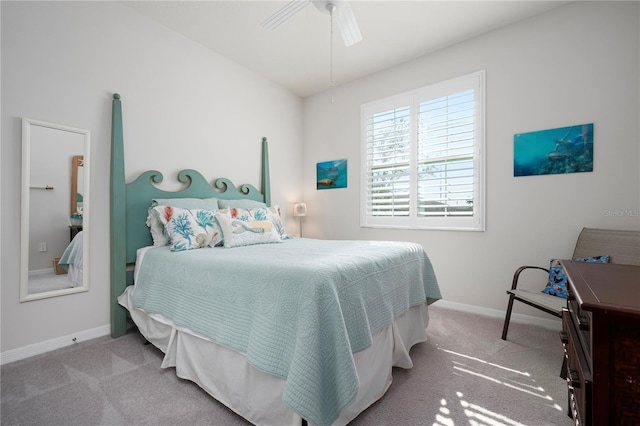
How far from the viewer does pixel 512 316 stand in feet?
9.29

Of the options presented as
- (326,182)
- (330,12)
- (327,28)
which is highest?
(327,28)

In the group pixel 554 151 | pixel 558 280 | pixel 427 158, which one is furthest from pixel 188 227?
pixel 554 151

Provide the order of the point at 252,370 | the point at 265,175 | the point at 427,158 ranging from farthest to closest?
1. the point at 265,175
2. the point at 427,158
3. the point at 252,370

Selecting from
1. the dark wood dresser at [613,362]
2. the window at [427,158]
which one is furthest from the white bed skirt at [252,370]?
the window at [427,158]

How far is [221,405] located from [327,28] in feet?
10.4

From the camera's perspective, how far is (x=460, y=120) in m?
3.10

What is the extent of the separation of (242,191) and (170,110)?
1146 mm

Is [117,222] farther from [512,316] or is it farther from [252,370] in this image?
[512,316]

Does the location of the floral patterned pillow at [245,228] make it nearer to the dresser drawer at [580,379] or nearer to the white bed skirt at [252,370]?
the white bed skirt at [252,370]

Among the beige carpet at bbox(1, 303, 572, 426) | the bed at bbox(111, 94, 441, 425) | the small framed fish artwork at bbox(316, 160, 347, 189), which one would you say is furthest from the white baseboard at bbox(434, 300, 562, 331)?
the small framed fish artwork at bbox(316, 160, 347, 189)

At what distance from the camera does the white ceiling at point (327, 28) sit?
258cm

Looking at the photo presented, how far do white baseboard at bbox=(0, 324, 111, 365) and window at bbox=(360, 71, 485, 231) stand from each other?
9.60 feet

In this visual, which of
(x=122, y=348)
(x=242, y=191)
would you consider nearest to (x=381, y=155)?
(x=242, y=191)

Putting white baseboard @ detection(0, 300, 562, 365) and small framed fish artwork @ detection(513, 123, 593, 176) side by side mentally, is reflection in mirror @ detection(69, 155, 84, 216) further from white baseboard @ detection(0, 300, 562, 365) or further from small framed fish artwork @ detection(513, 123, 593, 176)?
small framed fish artwork @ detection(513, 123, 593, 176)
